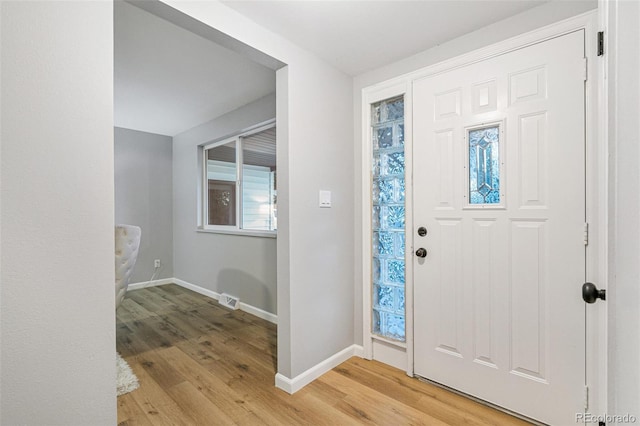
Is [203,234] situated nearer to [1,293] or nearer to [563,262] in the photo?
[1,293]

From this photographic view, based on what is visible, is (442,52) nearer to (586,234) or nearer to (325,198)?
(325,198)

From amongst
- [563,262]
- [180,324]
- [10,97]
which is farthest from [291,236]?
[180,324]

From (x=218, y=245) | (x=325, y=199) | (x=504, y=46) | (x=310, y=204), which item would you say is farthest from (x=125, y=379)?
(x=504, y=46)

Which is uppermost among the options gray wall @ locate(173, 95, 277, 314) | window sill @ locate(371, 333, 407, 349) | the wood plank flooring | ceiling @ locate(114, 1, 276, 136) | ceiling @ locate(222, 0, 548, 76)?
ceiling @ locate(114, 1, 276, 136)

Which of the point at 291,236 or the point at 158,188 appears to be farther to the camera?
the point at 158,188

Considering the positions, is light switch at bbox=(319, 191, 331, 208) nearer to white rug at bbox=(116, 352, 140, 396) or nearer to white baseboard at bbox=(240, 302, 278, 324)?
white baseboard at bbox=(240, 302, 278, 324)

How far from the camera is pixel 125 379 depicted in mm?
2010

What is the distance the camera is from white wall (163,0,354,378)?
6.26 feet

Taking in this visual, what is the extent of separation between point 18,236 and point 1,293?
0.18 metres

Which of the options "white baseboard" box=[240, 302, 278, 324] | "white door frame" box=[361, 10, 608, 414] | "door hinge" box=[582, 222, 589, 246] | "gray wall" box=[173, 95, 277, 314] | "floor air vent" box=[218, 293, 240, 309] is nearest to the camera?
"white door frame" box=[361, 10, 608, 414]

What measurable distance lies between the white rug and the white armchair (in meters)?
0.54

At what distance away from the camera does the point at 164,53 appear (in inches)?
87.8

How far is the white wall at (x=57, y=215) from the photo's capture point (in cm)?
95

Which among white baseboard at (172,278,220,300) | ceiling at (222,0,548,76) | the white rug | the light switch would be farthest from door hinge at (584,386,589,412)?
white baseboard at (172,278,220,300)
